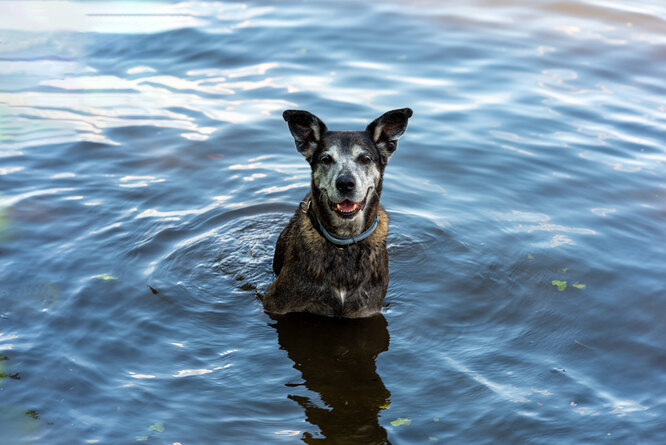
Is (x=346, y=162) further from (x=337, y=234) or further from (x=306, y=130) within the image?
(x=337, y=234)

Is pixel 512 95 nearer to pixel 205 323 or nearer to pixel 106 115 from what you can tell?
pixel 106 115

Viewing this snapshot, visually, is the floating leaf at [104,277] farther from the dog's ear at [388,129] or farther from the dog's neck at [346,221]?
the dog's ear at [388,129]

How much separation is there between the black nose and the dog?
194 millimetres

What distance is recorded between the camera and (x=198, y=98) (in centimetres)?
1438

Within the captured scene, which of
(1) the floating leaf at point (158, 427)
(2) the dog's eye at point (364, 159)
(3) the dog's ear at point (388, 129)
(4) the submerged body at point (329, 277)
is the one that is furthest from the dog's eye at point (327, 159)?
(1) the floating leaf at point (158, 427)

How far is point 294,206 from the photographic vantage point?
34.7ft

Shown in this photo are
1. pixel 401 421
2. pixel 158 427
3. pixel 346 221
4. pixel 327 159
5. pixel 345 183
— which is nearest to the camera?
pixel 158 427

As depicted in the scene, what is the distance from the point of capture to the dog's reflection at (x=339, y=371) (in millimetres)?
6438

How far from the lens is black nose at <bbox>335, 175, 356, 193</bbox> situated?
7.10 m

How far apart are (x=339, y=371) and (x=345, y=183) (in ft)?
6.37

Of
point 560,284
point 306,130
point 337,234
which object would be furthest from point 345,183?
point 560,284

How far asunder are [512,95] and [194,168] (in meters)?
6.63

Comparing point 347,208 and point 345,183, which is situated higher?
point 345,183

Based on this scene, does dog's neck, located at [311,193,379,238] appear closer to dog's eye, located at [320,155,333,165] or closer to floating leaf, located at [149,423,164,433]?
dog's eye, located at [320,155,333,165]
